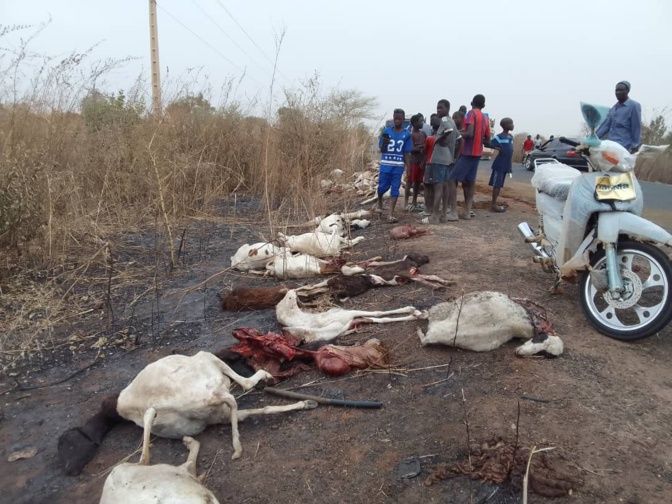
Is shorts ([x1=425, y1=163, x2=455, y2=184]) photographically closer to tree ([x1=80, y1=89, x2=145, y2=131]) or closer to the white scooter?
the white scooter

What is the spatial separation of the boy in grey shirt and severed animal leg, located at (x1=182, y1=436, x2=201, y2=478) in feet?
16.5

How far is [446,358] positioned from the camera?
9.07ft

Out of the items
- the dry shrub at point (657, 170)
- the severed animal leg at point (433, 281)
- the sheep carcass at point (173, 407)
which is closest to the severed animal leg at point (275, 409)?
the sheep carcass at point (173, 407)

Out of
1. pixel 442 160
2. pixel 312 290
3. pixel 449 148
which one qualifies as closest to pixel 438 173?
pixel 442 160

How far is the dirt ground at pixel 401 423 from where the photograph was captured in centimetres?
188

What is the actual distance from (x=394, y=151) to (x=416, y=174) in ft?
3.30

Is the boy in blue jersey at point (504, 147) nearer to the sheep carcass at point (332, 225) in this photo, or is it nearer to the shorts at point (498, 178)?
the shorts at point (498, 178)

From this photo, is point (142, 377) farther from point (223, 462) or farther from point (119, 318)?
point (119, 318)

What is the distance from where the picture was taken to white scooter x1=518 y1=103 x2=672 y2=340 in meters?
2.76

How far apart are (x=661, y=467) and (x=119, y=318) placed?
3484mm

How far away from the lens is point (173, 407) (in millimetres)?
2197

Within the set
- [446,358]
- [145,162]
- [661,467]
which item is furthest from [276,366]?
[145,162]

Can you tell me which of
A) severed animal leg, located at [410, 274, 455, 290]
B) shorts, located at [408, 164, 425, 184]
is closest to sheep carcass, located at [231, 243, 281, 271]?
severed animal leg, located at [410, 274, 455, 290]

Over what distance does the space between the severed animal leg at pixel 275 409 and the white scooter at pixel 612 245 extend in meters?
1.79
